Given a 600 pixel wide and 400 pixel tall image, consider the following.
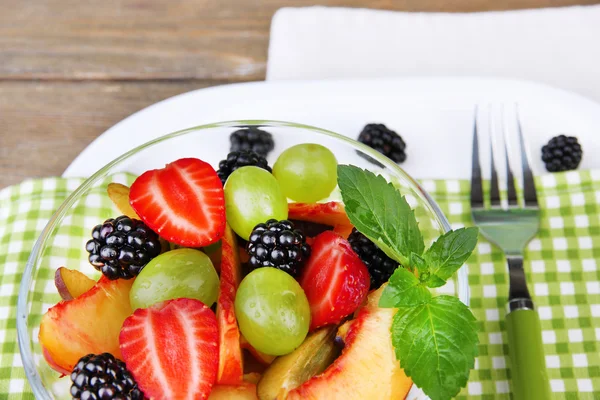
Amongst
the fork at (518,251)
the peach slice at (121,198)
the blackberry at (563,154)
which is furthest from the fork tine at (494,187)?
the peach slice at (121,198)

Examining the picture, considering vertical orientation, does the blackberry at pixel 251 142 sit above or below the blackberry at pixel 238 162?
above

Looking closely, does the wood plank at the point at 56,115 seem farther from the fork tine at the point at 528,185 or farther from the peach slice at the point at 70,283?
the fork tine at the point at 528,185

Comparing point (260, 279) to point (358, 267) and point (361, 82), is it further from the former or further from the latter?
point (361, 82)

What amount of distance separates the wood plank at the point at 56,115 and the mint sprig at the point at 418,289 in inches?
35.8

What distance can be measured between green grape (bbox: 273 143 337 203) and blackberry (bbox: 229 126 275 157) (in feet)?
0.42

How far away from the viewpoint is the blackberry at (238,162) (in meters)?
1.08

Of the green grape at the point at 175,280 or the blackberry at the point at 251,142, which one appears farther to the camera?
the blackberry at the point at 251,142

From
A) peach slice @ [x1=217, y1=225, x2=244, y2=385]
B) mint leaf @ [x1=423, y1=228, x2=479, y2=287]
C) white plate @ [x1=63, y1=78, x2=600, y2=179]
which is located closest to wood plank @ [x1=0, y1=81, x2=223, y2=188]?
white plate @ [x1=63, y1=78, x2=600, y2=179]

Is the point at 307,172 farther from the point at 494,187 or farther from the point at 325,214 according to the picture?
the point at 494,187

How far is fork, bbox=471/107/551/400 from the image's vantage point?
105 centimetres

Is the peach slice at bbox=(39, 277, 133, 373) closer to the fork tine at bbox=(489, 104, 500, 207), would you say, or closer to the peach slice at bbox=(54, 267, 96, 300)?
the peach slice at bbox=(54, 267, 96, 300)

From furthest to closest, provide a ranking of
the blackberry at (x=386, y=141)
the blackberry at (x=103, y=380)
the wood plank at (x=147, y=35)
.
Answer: the wood plank at (x=147, y=35)
the blackberry at (x=386, y=141)
the blackberry at (x=103, y=380)

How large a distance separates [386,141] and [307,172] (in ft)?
1.14

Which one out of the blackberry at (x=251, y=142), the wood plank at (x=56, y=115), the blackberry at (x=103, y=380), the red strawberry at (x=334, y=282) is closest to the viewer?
the blackberry at (x=103, y=380)
